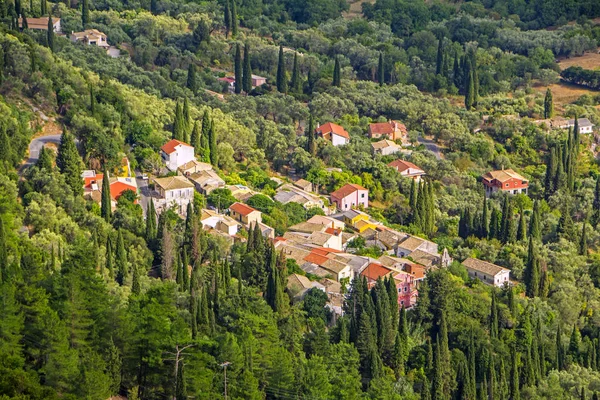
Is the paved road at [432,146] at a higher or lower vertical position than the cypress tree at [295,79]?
lower

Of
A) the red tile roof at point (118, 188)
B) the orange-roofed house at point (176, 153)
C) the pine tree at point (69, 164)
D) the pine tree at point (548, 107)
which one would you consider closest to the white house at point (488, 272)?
the orange-roofed house at point (176, 153)

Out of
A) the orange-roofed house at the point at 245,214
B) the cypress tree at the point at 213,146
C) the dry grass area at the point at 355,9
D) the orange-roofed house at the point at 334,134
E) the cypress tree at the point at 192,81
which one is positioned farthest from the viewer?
the dry grass area at the point at 355,9

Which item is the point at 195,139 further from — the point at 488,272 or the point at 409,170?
the point at 488,272

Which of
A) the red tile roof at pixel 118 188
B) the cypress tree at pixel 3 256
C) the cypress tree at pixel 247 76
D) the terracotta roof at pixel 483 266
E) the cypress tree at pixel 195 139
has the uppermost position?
the cypress tree at pixel 3 256

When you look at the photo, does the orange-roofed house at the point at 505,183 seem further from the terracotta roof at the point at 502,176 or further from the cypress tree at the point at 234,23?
the cypress tree at the point at 234,23

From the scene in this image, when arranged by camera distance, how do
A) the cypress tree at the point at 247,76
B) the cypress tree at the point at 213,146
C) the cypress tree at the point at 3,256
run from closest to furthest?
the cypress tree at the point at 3,256, the cypress tree at the point at 213,146, the cypress tree at the point at 247,76

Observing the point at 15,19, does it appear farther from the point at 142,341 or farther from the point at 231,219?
the point at 142,341

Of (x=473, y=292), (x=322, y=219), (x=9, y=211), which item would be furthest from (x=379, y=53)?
(x=9, y=211)
